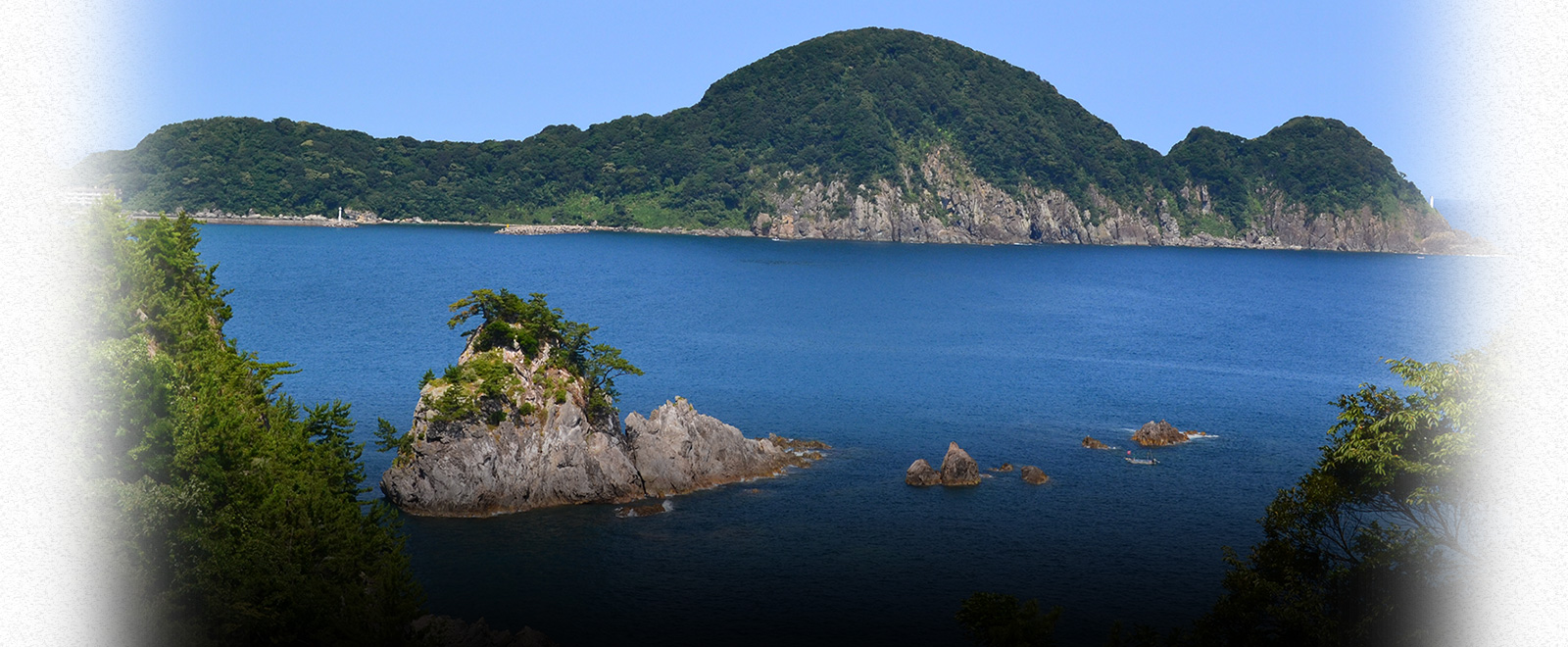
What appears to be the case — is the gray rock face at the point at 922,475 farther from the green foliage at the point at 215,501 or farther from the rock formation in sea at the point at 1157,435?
the green foliage at the point at 215,501

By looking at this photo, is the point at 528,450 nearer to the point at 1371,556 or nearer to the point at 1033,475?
the point at 1033,475

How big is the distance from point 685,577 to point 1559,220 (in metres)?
37.5

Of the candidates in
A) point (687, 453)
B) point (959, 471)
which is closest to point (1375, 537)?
point (959, 471)

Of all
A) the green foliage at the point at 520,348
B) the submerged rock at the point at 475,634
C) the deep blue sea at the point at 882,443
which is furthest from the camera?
the green foliage at the point at 520,348

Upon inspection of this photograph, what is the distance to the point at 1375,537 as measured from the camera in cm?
3453

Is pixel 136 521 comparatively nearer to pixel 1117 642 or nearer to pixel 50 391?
pixel 50 391

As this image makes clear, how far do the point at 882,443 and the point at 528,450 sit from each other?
88.1 feet

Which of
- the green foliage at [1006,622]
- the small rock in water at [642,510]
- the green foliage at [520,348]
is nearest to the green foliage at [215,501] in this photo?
the green foliage at [520,348]

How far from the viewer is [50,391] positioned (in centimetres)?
3072

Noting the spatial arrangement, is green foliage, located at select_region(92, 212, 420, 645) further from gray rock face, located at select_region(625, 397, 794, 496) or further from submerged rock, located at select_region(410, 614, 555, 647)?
gray rock face, located at select_region(625, 397, 794, 496)

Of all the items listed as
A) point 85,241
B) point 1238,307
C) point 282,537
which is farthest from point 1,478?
point 1238,307

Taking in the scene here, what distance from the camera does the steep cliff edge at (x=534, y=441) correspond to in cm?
6238

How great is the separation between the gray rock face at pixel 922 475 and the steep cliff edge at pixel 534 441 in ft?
28.3

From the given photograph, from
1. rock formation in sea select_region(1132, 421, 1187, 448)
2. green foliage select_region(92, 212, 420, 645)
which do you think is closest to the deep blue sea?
rock formation in sea select_region(1132, 421, 1187, 448)
